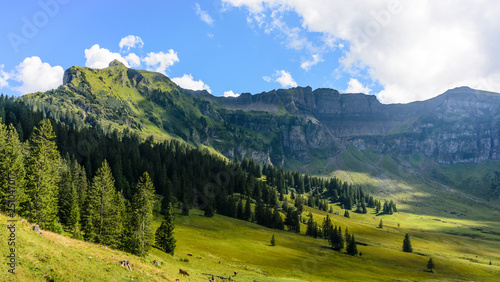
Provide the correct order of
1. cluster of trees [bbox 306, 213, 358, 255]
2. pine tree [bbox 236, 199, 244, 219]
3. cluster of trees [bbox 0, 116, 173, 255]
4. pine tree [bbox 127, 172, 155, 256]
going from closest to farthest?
1. cluster of trees [bbox 0, 116, 173, 255]
2. pine tree [bbox 127, 172, 155, 256]
3. cluster of trees [bbox 306, 213, 358, 255]
4. pine tree [bbox 236, 199, 244, 219]

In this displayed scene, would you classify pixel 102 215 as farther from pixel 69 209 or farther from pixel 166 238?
pixel 166 238

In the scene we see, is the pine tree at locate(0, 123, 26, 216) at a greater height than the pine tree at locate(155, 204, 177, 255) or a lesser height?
greater

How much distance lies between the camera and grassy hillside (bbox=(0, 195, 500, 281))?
23.8 metres

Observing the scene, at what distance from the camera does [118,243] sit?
52.9 metres

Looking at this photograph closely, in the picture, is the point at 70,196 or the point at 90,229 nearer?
the point at 90,229

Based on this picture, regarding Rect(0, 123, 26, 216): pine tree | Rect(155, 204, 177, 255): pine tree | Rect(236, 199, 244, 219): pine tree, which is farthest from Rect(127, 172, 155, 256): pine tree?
Rect(236, 199, 244, 219): pine tree

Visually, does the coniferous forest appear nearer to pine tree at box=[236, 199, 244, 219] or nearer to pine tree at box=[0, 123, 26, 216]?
pine tree at box=[0, 123, 26, 216]

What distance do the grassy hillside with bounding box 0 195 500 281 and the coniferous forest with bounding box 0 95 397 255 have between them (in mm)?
8344

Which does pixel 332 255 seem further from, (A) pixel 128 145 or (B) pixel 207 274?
(A) pixel 128 145

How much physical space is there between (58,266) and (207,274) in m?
25.0

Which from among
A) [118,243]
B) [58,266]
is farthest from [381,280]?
[58,266]

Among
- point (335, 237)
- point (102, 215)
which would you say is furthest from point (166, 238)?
point (335, 237)

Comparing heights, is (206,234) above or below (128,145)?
below

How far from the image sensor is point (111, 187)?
58938 millimetres
